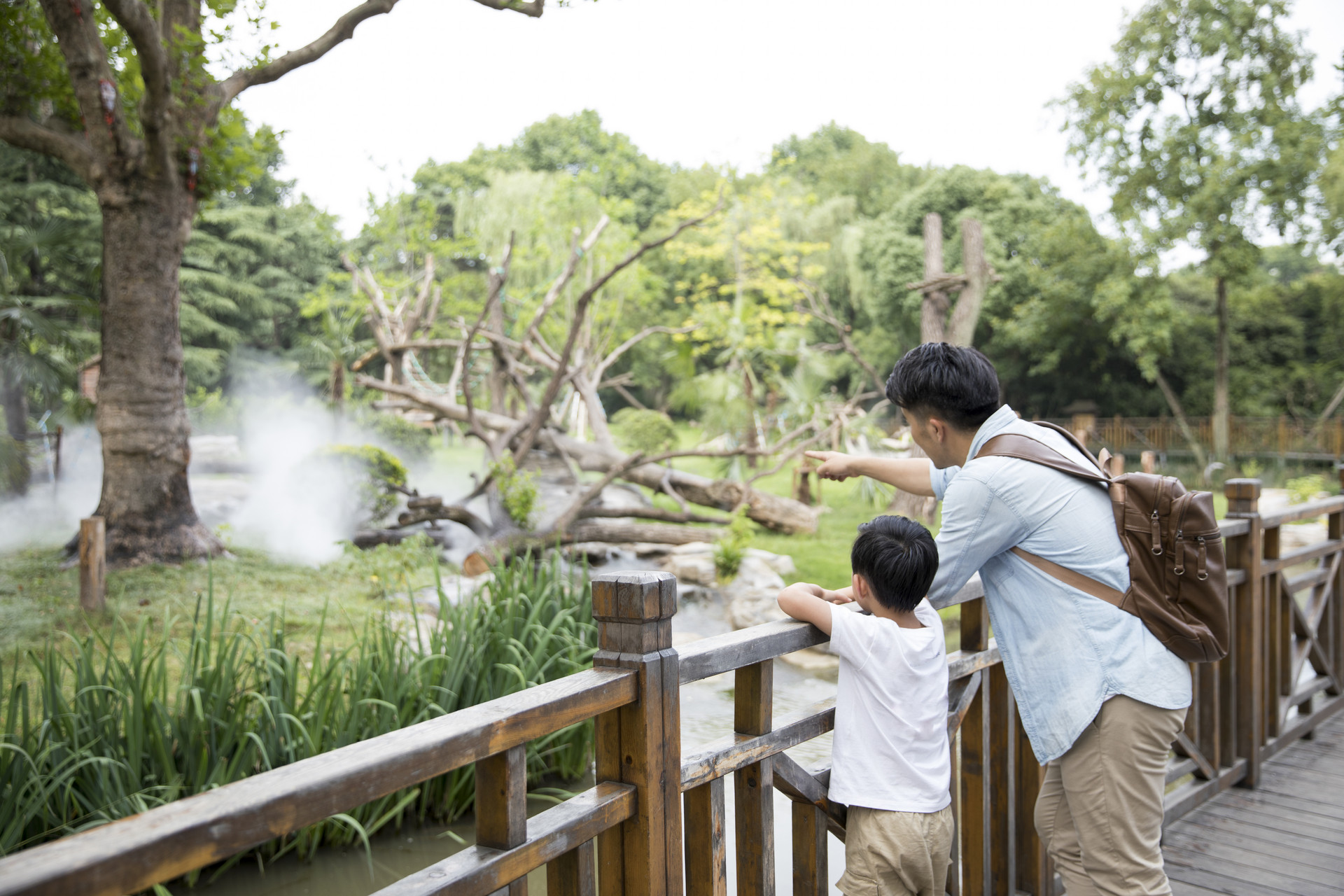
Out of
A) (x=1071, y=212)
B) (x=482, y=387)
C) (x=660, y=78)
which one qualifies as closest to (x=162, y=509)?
(x=482, y=387)

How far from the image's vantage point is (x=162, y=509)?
6.72 m

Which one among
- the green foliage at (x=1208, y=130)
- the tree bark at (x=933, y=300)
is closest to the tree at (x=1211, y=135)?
the green foliage at (x=1208, y=130)

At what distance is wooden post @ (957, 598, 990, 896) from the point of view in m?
2.00

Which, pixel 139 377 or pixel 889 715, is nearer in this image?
pixel 889 715

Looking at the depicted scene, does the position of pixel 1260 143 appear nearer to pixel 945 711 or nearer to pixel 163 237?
pixel 163 237

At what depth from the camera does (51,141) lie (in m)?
6.44

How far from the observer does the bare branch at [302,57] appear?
5.74 meters

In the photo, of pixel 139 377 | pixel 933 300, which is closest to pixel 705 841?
pixel 139 377

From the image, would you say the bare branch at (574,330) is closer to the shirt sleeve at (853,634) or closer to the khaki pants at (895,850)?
the shirt sleeve at (853,634)

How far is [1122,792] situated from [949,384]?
759 millimetres

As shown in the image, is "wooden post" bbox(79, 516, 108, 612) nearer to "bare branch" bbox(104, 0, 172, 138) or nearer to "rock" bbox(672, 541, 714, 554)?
"bare branch" bbox(104, 0, 172, 138)

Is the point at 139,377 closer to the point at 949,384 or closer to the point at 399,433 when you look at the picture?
the point at 399,433

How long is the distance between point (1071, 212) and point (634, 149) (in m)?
16.7

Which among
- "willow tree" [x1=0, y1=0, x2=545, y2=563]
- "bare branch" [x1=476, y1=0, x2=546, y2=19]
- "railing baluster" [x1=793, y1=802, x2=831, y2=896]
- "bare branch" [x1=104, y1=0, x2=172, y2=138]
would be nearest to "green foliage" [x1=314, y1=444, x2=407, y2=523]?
"willow tree" [x1=0, y1=0, x2=545, y2=563]
